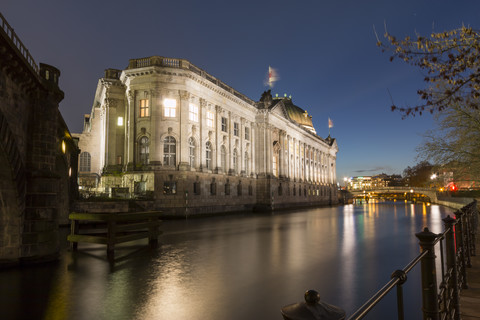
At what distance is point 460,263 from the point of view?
304 inches

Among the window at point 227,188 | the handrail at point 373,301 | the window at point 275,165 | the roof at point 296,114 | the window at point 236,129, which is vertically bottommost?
the handrail at point 373,301

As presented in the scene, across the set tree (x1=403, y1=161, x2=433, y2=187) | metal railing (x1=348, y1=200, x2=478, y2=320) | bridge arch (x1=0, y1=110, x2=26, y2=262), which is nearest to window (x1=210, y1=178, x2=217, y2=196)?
bridge arch (x1=0, y1=110, x2=26, y2=262)

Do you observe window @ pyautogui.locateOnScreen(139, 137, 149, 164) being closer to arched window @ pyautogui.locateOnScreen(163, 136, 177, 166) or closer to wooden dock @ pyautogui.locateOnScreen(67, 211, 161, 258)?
arched window @ pyautogui.locateOnScreen(163, 136, 177, 166)

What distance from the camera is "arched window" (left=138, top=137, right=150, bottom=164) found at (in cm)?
3844

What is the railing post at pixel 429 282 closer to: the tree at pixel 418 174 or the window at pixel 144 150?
the window at pixel 144 150

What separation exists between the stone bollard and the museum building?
110 feet

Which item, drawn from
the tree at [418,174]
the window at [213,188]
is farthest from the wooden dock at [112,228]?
the tree at [418,174]

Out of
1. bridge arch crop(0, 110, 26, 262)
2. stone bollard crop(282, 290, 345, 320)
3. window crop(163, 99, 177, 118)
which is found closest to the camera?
stone bollard crop(282, 290, 345, 320)

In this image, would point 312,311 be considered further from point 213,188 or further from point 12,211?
point 213,188

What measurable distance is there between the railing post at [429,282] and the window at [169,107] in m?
36.0

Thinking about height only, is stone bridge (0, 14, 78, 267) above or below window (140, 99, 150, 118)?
below

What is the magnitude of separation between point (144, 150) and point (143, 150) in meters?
0.12

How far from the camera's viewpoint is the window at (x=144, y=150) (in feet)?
126

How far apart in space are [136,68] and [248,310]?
35601 mm
